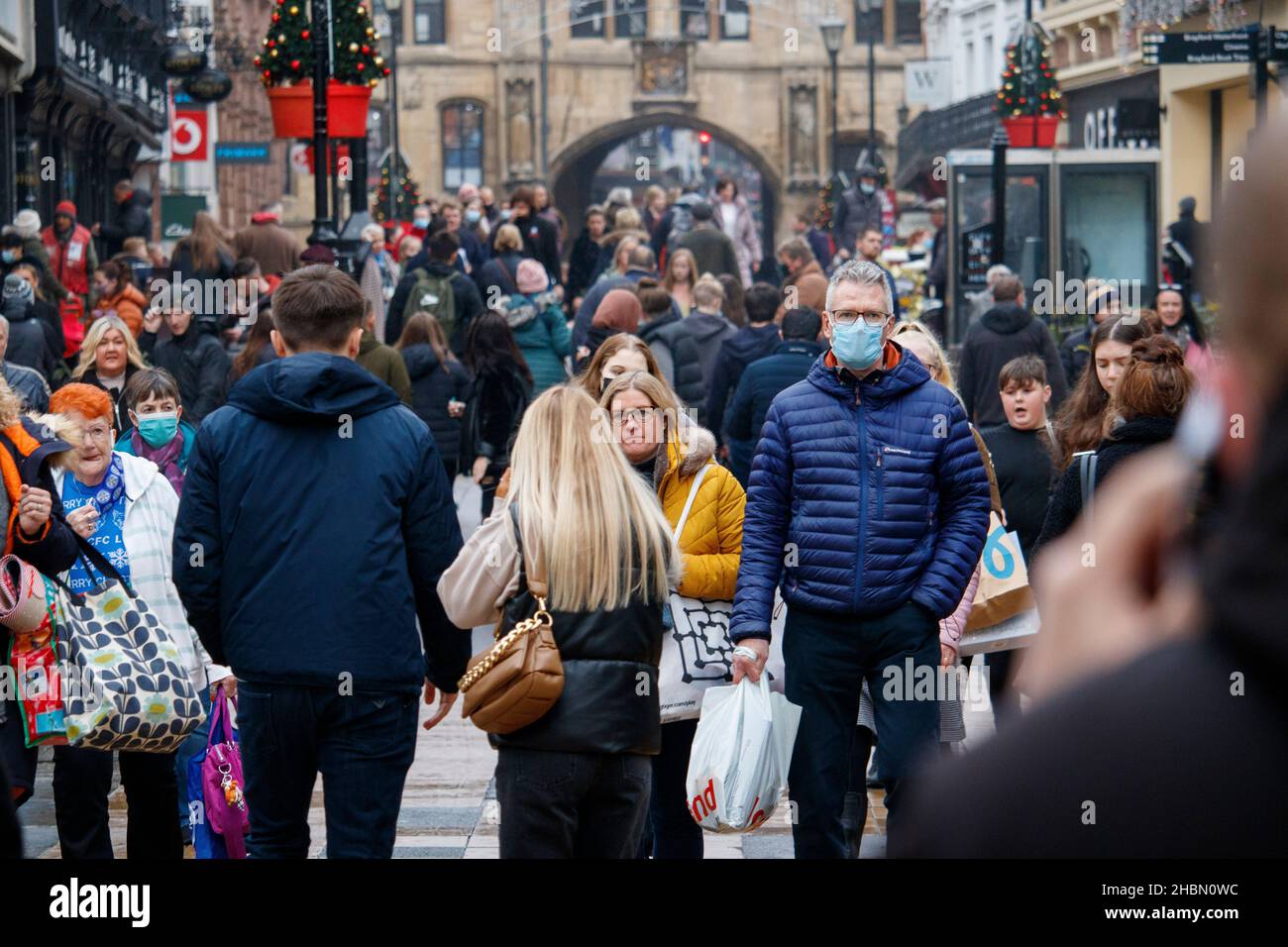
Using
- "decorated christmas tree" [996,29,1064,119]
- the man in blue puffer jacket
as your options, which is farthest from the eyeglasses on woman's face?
"decorated christmas tree" [996,29,1064,119]

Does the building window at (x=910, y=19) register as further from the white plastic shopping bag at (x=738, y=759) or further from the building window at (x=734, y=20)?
the white plastic shopping bag at (x=738, y=759)

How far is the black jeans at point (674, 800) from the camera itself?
640 cm

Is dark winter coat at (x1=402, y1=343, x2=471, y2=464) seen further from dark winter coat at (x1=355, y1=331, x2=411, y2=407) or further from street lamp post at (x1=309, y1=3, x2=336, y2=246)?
dark winter coat at (x1=355, y1=331, x2=411, y2=407)

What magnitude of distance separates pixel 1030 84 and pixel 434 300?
32.3ft

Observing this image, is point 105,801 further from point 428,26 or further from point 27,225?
point 428,26

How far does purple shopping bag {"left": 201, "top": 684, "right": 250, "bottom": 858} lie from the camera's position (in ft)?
22.0

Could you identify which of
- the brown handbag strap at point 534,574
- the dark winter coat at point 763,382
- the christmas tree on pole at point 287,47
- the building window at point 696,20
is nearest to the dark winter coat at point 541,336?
the christmas tree on pole at point 287,47

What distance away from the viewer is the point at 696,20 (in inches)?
2584

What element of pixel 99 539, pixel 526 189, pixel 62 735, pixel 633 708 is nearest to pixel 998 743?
pixel 633 708

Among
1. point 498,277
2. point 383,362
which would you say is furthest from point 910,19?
point 383,362

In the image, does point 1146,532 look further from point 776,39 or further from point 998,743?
point 776,39

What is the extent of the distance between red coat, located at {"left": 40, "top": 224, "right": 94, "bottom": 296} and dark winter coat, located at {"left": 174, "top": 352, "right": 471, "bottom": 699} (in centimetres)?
1599

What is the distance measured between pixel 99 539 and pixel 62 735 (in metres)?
0.89

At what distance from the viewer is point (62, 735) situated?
6094 millimetres
